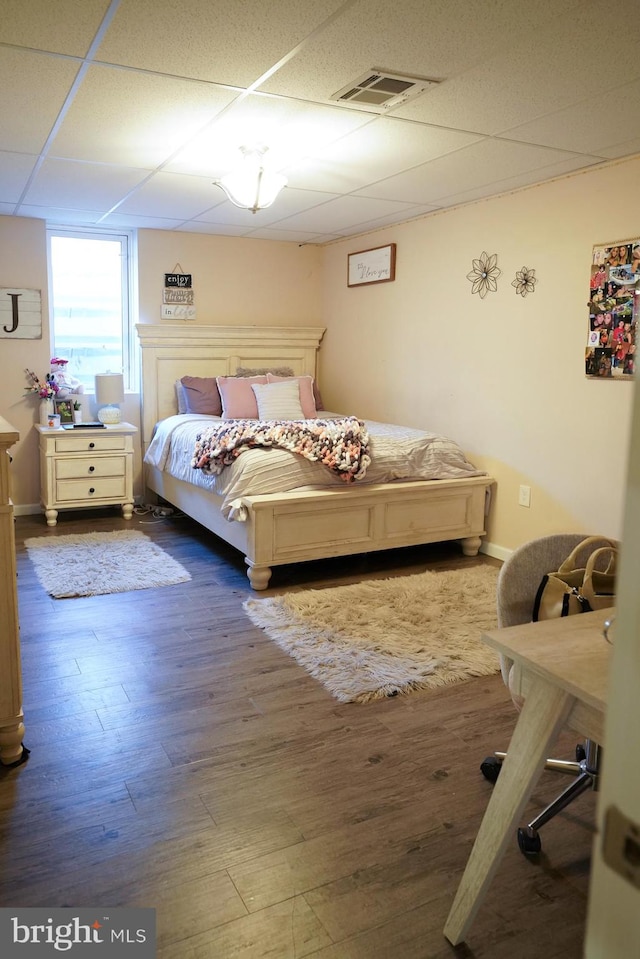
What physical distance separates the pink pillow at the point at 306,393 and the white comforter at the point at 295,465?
530mm

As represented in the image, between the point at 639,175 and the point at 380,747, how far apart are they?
2.81 meters

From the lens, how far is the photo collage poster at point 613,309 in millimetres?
3395

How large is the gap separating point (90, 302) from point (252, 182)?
2.65 m

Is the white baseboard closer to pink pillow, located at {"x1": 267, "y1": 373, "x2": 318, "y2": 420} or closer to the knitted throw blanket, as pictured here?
the knitted throw blanket

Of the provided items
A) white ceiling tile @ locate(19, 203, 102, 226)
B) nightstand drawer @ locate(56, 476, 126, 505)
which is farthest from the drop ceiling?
nightstand drawer @ locate(56, 476, 126, 505)

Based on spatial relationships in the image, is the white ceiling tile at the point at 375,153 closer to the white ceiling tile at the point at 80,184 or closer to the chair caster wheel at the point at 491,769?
the white ceiling tile at the point at 80,184

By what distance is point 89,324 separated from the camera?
18.5 feet

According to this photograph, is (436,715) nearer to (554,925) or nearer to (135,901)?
(554,925)

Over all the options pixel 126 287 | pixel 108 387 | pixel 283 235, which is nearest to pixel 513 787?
pixel 108 387

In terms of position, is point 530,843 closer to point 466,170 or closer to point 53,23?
point 53,23

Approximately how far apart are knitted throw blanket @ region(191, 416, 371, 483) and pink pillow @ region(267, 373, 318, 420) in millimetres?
1281

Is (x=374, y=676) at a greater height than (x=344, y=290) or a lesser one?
lesser

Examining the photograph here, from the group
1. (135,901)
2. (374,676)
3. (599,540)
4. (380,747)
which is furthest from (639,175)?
(135,901)

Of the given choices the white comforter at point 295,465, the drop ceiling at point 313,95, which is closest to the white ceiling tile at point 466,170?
the drop ceiling at point 313,95
